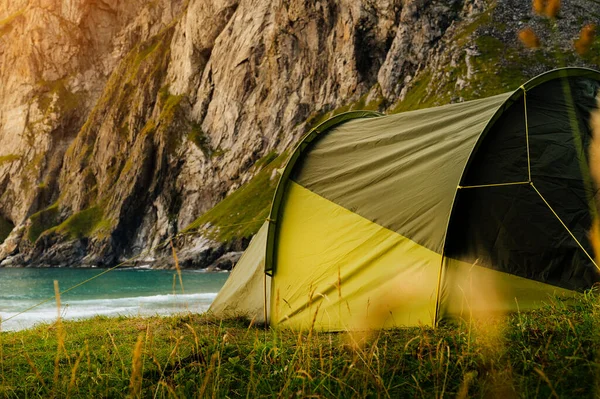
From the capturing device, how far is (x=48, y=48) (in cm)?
14425

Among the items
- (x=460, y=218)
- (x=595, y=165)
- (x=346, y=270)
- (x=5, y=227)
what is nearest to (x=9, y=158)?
(x=5, y=227)

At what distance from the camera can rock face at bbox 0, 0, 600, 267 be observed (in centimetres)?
7019

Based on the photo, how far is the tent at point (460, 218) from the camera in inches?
269

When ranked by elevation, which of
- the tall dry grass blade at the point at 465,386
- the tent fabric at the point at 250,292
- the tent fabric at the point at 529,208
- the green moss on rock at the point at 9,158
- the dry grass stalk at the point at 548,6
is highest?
the green moss on rock at the point at 9,158

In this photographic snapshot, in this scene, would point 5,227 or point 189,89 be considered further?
point 5,227

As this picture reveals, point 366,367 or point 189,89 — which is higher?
point 189,89

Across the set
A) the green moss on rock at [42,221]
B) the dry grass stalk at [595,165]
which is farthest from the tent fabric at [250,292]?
the green moss on rock at [42,221]

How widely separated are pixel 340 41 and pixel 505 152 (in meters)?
83.1

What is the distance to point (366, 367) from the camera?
3.90 meters

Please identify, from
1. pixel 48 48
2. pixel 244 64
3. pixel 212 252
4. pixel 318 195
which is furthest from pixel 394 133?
pixel 48 48

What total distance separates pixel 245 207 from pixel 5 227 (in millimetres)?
79725

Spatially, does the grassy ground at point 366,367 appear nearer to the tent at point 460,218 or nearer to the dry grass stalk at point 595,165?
the tent at point 460,218

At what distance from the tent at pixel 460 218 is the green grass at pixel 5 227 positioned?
137161 millimetres

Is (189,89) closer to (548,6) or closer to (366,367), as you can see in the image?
(548,6)
